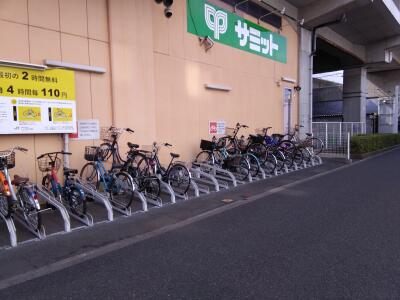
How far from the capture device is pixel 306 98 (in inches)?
609

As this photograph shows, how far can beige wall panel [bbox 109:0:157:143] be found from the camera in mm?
7484

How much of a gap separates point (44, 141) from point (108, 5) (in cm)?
322

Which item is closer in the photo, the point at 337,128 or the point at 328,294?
the point at 328,294

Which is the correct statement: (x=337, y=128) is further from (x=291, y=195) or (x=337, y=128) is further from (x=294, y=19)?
(x=291, y=195)

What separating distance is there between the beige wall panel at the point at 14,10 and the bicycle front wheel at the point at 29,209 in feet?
10.1

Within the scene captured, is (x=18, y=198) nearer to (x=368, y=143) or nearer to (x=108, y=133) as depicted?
(x=108, y=133)

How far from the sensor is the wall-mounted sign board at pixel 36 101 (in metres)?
5.62

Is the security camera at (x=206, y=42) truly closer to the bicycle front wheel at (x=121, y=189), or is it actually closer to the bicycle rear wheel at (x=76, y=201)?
the bicycle front wheel at (x=121, y=189)

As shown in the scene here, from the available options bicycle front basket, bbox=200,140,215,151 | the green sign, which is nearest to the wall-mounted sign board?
bicycle front basket, bbox=200,140,215,151

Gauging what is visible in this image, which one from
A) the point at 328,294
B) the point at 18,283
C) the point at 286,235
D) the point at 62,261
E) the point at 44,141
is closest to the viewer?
the point at 328,294

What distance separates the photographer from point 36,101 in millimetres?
5969

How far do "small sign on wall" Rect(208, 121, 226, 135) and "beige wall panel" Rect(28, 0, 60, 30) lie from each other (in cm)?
518

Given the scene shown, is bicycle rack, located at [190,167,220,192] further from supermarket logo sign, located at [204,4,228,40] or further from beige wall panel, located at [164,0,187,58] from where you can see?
supermarket logo sign, located at [204,4,228,40]

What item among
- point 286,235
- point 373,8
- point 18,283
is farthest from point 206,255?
point 373,8
